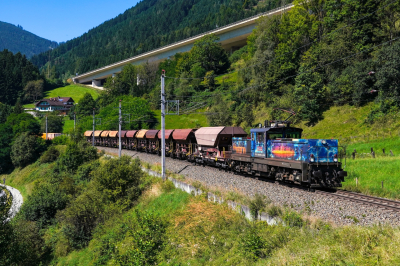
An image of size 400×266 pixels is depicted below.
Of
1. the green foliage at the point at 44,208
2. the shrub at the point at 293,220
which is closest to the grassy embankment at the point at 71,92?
the green foliage at the point at 44,208

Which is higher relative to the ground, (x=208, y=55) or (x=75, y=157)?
(x=208, y=55)

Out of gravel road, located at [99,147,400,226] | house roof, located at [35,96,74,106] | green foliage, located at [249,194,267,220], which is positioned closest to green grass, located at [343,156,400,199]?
gravel road, located at [99,147,400,226]

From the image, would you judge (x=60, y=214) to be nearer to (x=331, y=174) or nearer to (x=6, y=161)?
(x=331, y=174)

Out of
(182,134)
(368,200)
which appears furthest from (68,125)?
(368,200)

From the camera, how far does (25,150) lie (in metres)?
63.2

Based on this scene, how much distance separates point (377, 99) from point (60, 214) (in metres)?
36.6

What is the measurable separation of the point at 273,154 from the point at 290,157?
1628mm

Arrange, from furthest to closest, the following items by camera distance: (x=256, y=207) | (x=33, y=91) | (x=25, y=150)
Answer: (x=33, y=91) → (x=25, y=150) → (x=256, y=207)

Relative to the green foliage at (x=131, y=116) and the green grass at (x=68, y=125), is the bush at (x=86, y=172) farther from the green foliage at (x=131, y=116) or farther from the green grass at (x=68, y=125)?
the green grass at (x=68, y=125)

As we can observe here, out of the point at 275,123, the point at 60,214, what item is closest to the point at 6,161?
the point at 60,214

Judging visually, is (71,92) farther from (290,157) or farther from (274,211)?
(274,211)

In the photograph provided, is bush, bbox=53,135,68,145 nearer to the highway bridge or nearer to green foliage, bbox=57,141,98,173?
green foliage, bbox=57,141,98,173

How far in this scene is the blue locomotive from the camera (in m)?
15.7

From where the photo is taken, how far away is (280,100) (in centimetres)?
4412
